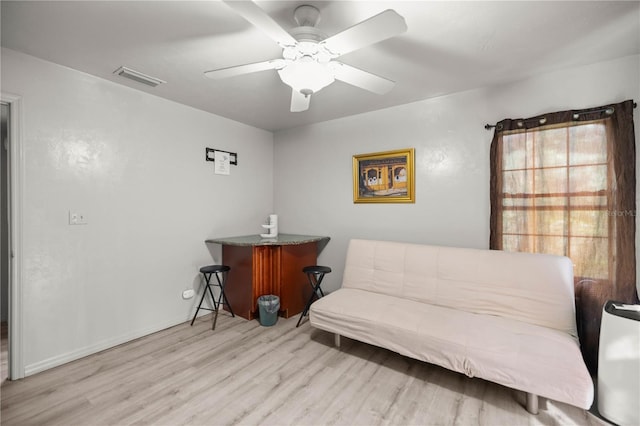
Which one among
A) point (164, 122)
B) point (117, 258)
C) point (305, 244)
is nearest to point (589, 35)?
point (305, 244)

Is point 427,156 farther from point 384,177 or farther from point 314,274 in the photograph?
point 314,274

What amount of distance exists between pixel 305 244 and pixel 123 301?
1.91 meters

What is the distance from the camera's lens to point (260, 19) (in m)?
1.33

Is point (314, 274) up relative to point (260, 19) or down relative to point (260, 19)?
down

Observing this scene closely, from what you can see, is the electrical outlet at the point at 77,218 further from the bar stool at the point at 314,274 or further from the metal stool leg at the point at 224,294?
the bar stool at the point at 314,274

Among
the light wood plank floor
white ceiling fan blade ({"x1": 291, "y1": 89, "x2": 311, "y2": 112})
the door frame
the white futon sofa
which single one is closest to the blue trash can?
the light wood plank floor

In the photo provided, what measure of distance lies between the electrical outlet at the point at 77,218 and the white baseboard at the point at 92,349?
1.06 m

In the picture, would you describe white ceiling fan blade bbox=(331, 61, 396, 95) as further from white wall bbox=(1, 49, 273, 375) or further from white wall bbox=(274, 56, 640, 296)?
white wall bbox=(1, 49, 273, 375)

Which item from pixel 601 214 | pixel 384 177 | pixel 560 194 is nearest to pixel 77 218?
pixel 384 177

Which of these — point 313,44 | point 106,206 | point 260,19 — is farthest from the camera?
point 106,206

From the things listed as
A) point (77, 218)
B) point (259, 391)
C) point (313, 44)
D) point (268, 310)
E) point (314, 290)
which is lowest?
point (259, 391)

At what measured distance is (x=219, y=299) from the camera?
10.6 feet

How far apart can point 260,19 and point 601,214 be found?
269 cm

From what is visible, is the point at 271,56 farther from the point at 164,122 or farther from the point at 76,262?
the point at 76,262
